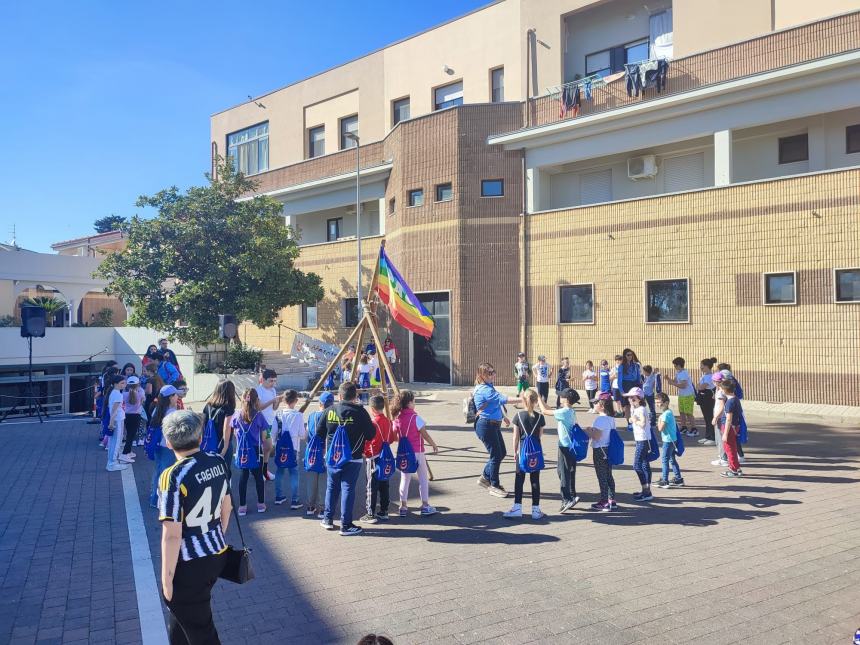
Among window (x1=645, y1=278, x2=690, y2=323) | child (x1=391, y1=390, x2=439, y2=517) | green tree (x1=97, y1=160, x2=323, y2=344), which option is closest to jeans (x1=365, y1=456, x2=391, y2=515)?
child (x1=391, y1=390, x2=439, y2=517)

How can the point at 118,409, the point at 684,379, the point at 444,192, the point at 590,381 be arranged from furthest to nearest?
the point at 444,192 < the point at 590,381 < the point at 684,379 < the point at 118,409

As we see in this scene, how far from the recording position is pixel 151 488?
936cm

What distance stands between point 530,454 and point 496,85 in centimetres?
1982

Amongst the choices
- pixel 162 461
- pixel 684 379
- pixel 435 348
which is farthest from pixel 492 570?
pixel 435 348

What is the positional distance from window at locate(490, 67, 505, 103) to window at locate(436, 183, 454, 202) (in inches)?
157

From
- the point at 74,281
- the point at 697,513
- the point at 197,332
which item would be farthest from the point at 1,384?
the point at 697,513

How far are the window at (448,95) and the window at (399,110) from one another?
1627 millimetres

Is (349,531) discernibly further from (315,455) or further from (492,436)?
(492,436)

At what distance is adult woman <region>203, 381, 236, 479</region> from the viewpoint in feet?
25.5

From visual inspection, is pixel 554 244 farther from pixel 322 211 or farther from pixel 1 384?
pixel 1 384

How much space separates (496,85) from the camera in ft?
79.4

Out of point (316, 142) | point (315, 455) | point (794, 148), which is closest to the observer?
point (315, 455)

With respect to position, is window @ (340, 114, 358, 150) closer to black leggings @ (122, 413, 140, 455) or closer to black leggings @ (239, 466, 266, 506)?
black leggings @ (122, 413, 140, 455)

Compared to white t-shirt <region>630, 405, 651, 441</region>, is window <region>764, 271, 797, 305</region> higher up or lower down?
higher up
